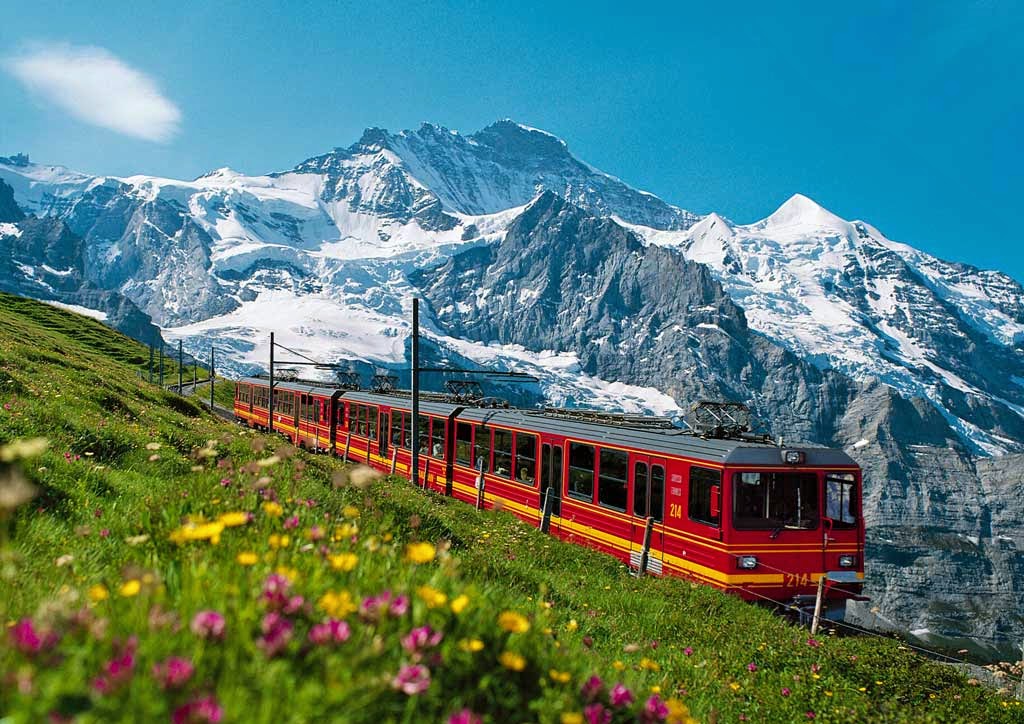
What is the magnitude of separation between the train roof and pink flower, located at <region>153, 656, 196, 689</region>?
13.5m

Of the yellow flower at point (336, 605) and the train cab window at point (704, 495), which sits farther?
the train cab window at point (704, 495)

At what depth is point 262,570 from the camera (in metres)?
2.61

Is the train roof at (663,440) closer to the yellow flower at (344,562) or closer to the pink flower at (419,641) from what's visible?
the yellow flower at (344,562)

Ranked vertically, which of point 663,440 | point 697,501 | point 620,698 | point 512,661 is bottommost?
point 697,501

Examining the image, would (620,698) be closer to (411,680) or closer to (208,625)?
(411,680)

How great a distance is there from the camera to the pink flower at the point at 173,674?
162 centimetres

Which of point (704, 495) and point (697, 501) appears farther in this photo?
point (697, 501)

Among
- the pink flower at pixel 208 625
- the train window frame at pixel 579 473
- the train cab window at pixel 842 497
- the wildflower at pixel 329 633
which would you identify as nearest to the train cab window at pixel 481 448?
the train window frame at pixel 579 473

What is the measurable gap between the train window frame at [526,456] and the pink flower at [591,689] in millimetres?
17365

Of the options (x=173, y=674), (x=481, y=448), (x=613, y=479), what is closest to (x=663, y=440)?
(x=613, y=479)

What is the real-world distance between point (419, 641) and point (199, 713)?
2.97ft

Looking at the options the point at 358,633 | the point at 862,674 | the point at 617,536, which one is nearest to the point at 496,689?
the point at 358,633

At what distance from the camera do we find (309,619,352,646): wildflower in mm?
2041

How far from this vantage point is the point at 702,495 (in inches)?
571
